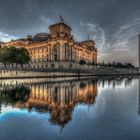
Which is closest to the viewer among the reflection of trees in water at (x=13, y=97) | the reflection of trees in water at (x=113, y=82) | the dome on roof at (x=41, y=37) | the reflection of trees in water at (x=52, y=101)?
the reflection of trees in water at (x=52, y=101)

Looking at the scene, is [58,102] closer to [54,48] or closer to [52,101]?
[52,101]

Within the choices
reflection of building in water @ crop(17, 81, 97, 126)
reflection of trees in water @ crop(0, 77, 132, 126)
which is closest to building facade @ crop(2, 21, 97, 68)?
reflection of trees in water @ crop(0, 77, 132, 126)

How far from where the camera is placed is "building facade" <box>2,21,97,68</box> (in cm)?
13362

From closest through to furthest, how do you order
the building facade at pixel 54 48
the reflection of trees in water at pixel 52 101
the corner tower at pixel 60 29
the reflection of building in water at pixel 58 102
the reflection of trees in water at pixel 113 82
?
1. the reflection of building in water at pixel 58 102
2. the reflection of trees in water at pixel 52 101
3. the reflection of trees in water at pixel 113 82
4. the building facade at pixel 54 48
5. the corner tower at pixel 60 29

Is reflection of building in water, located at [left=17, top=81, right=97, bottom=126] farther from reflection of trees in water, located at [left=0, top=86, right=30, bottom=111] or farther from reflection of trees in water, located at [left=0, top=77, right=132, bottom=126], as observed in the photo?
reflection of trees in water, located at [left=0, top=86, right=30, bottom=111]

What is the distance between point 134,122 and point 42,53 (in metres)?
133

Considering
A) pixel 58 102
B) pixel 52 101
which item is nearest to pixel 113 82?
pixel 52 101

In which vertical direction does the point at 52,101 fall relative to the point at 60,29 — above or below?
below

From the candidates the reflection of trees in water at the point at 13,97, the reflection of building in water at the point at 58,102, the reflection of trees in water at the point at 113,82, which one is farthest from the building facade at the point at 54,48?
the reflection of building in water at the point at 58,102

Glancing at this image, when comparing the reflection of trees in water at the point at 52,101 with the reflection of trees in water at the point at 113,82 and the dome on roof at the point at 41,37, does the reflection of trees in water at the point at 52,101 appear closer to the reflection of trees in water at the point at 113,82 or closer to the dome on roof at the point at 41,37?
the reflection of trees in water at the point at 113,82

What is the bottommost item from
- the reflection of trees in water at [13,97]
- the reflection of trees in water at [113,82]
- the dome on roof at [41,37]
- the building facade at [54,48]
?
the reflection of trees in water at [113,82]

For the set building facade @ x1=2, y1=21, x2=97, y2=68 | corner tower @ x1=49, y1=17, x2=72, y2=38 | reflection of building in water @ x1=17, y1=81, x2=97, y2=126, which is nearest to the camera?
reflection of building in water @ x1=17, y1=81, x2=97, y2=126

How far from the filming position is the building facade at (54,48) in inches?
5261

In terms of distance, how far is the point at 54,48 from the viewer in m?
136
